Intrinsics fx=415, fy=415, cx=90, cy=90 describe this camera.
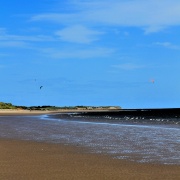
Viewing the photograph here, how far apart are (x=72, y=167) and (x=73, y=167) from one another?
0.10 ft

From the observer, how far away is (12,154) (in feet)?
52.6

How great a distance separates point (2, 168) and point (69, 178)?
8.57 ft

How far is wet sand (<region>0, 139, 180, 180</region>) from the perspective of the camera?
11.0 meters

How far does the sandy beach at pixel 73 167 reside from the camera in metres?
11.0

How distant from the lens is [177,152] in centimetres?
1666

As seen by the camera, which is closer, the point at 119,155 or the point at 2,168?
the point at 2,168

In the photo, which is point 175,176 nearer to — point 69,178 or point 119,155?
point 69,178

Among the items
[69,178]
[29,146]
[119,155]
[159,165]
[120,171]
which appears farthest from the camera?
[29,146]

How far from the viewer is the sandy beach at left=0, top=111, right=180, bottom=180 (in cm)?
1102

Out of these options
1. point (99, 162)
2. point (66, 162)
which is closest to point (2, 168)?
point (66, 162)

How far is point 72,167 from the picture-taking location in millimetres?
12664

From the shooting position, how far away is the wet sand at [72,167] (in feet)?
36.2

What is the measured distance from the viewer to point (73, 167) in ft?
41.6

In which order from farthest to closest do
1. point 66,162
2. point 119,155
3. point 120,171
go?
1. point 119,155
2. point 66,162
3. point 120,171
